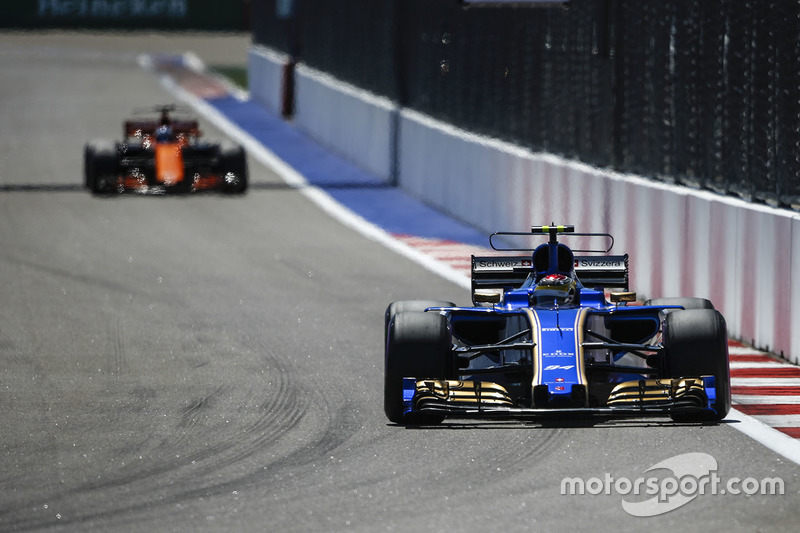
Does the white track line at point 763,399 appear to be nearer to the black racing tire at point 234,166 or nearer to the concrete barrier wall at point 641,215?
the concrete barrier wall at point 641,215

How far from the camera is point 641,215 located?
1577 centimetres

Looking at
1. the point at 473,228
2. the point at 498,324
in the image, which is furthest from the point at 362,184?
the point at 498,324

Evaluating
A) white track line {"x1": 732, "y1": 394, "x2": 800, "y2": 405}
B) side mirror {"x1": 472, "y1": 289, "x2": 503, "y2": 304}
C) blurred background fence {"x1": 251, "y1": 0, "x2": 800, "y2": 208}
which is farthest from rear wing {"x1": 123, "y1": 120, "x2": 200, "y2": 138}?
white track line {"x1": 732, "y1": 394, "x2": 800, "y2": 405}

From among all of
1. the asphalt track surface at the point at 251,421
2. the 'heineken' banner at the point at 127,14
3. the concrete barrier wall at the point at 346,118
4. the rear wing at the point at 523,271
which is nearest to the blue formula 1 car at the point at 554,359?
the asphalt track surface at the point at 251,421

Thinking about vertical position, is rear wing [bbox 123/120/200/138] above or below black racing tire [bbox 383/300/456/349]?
above

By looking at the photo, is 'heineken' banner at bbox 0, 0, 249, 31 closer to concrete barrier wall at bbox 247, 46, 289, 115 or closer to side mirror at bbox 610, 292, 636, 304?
concrete barrier wall at bbox 247, 46, 289, 115

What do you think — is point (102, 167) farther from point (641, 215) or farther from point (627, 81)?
point (641, 215)

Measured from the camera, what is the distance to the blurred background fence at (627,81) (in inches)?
533

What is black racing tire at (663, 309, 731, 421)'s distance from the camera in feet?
32.5

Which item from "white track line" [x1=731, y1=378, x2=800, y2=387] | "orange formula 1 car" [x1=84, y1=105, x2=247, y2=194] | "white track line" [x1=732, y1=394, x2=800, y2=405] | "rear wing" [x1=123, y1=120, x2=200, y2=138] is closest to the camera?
"white track line" [x1=732, y1=394, x2=800, y2=405]

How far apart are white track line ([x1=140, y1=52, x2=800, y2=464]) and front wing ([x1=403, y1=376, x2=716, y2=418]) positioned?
41 centimetres

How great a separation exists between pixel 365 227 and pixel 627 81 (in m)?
5.27

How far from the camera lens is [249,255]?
1869cm

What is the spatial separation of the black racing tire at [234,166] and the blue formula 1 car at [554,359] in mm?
13830
